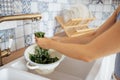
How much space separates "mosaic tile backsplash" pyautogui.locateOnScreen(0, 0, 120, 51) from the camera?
837 mm

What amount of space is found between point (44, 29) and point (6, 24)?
396 millimetres

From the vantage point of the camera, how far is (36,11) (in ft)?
3.47

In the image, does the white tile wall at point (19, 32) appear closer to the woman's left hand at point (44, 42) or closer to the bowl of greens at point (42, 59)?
the bowl of greens at point (42, 59)

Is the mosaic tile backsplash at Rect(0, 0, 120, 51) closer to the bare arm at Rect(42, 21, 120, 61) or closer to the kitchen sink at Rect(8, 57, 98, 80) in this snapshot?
the kitchen sink at Rect(8, 57, 98, 80)

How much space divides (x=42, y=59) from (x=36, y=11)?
40 centimetres

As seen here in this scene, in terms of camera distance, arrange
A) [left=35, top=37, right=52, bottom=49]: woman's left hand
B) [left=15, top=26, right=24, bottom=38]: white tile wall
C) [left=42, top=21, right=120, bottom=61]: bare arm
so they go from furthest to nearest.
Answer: [left=15, top=26, right=24, bottom=38]: white tile wall, [left=35, top=37, right=52, bottom=49]: woman's left hand, [left=42, top=21, right=120, bottom=61]: bare arm

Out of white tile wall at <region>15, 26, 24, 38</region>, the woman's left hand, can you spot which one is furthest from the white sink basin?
white tile wall at <region>15, 26, 24, 38</region>

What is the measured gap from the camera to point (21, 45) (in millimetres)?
958

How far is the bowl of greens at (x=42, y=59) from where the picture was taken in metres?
0.70

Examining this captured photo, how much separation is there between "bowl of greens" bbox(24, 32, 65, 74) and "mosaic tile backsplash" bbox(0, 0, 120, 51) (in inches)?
6.1

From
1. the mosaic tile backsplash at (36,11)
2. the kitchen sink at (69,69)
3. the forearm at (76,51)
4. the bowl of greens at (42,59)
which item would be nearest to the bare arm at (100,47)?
the forearm at (76,51)

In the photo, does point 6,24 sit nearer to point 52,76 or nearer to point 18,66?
point 18,66

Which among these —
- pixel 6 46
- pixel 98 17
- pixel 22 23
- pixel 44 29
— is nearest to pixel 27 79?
pixel 6 46

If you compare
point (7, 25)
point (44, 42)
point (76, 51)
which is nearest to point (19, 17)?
point (7, 25)
